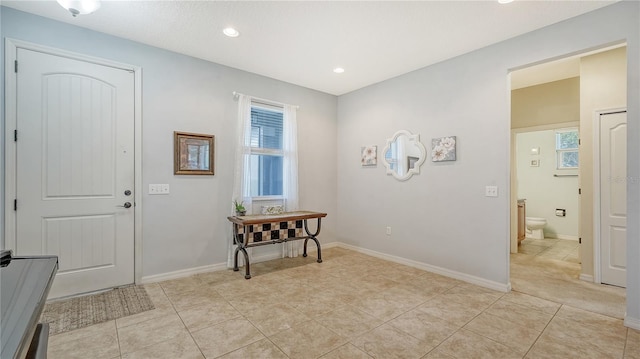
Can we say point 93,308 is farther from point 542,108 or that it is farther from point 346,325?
point 542,108

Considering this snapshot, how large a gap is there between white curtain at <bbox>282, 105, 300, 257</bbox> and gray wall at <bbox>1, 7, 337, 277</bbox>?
40cm

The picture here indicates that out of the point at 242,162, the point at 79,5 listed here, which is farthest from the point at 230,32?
the point at 242,162

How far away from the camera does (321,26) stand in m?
2.71

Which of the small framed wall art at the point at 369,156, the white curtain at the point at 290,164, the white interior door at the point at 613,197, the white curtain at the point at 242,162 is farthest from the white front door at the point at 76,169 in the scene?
the white interior door at the point at 613,197

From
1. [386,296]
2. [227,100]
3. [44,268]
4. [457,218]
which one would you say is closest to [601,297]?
[457,218]

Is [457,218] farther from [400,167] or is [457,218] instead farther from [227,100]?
[227,100]

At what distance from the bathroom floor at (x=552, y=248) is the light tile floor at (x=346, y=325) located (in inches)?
81.9

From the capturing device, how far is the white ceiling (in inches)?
95.0

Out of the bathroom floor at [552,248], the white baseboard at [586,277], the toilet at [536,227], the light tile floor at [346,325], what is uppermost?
the toilet at [536,227]

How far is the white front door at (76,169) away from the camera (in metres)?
2.55

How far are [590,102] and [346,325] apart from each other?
3730 millimetres

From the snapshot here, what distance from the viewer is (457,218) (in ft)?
11.1

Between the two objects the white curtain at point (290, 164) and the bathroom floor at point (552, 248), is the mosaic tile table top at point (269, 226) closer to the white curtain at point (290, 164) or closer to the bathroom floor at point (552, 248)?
the white curtain at point (290, 164)

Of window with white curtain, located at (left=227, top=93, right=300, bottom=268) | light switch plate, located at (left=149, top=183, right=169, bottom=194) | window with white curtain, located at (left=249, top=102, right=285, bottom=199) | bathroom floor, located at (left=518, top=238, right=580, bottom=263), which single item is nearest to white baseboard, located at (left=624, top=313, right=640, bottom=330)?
bathroom floor, located at (left=518, top=238, right=580, bottom=263)
